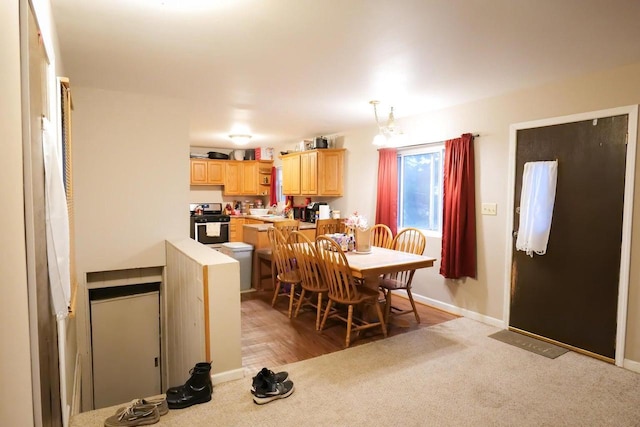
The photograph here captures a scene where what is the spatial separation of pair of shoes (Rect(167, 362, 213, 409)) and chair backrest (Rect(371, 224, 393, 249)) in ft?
8.37

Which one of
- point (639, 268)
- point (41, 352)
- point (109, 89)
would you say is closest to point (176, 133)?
point (109, 89)

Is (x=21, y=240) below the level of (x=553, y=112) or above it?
below

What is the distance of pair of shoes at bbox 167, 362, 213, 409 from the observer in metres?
2.28

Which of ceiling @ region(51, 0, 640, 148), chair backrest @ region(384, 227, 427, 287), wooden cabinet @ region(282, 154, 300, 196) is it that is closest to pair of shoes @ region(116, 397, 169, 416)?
ceiling @ region(51, 0, 640, 148)

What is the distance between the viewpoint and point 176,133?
386 cm

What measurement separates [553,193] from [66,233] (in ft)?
11.5

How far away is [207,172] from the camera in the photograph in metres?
7.50

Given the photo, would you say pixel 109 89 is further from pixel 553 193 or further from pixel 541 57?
pixel 553 193

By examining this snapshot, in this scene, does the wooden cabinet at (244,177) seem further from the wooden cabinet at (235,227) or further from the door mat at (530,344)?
the door mat at (530,344)

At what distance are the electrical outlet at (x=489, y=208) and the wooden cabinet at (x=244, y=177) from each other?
5020 mm

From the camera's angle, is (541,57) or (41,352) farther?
(541,57)

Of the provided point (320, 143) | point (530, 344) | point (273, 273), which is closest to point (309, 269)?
point (273, 273)

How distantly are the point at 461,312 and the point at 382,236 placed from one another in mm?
1237

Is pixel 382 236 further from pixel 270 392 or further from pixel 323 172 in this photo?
pixel 270 392
